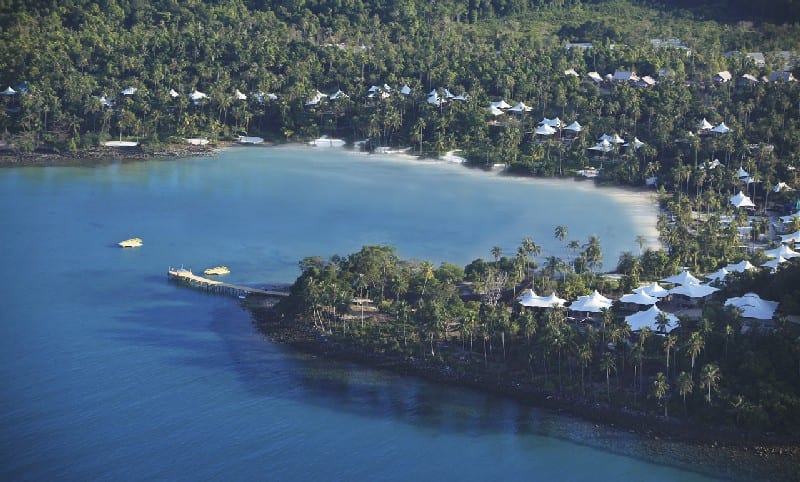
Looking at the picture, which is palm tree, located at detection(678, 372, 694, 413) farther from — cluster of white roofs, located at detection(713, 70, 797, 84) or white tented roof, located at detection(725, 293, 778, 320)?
cluster of white roofs, located at detection(713, 70, 797, 84)

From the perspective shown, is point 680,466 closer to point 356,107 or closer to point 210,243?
point 210,243

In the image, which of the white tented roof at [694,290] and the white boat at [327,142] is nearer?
the white tented roof at [694,290]

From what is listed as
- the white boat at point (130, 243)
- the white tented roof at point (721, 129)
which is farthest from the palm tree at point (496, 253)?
the white tented roof at point (721, 129)


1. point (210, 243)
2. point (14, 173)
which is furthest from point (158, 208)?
point (14, 173)

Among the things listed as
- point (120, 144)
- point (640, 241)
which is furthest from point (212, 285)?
point (120, 144)

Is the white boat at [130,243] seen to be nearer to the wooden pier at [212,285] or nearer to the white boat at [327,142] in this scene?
the wooden pier at [212,285]

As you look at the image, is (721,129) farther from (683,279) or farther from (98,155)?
(98,155)

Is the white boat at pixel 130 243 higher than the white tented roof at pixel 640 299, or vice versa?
the white boat at pixel 130 243
